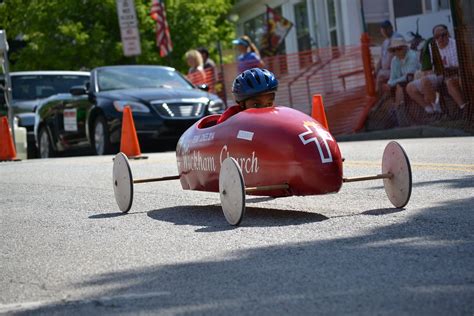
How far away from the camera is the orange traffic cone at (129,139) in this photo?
672 inches

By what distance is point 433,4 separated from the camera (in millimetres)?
23609

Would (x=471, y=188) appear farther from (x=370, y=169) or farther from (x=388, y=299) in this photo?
(x=388, y=299)

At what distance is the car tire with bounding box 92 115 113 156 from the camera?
19453mm

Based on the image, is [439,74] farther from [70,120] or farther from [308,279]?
[308,279]

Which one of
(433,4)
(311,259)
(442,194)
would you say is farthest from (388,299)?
(433,4)

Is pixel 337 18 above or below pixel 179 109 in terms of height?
above

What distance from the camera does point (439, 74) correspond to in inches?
753

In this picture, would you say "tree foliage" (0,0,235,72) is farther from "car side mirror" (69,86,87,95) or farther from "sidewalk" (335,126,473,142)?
"car side mirror" (69,86,87,95)

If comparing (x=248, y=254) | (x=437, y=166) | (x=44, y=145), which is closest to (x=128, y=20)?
(x=44, y=145)

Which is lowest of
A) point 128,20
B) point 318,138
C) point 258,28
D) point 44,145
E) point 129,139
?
point 44,145

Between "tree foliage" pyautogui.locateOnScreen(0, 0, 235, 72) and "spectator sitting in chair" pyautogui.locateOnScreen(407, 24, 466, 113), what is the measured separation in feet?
49.8

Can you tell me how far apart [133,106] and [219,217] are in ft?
34.5

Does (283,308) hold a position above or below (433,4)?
below

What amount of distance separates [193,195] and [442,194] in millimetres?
2525
